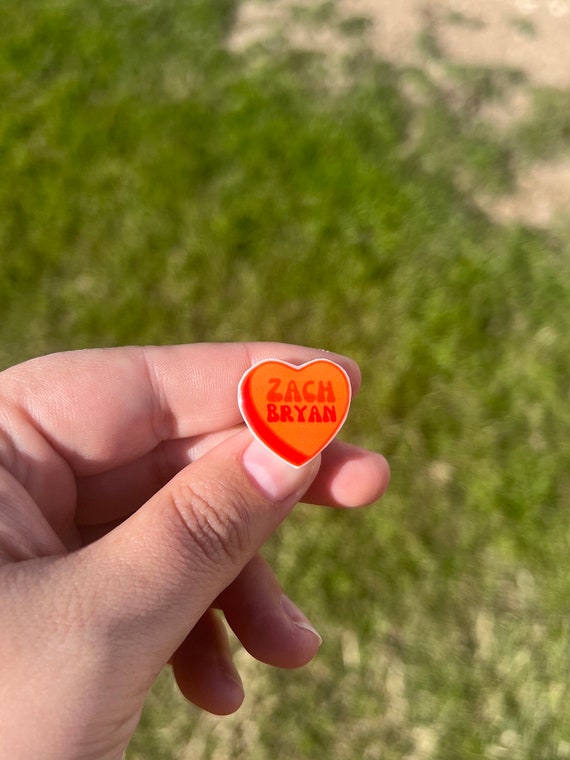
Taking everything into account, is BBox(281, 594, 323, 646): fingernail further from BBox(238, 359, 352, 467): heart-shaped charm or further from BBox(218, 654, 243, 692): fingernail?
BBox(238, 359, 352, 467): heart-shaped charm

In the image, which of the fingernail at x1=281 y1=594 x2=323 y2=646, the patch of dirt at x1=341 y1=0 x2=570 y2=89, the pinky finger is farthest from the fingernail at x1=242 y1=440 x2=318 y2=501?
the patch of dirt at x1=341 y1=0 x2=570 y2=89

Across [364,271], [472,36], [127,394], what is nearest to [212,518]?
[127,394]

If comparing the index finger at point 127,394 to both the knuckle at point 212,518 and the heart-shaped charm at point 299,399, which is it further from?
the knuckle at point 212,518

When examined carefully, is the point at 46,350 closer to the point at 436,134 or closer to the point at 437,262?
the point at 437,262

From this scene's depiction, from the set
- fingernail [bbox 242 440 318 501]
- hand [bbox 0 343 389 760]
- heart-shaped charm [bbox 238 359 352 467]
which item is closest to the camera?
hand [bbox 0 343 389 760]

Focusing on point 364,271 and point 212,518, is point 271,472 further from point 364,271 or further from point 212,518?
point 364,271

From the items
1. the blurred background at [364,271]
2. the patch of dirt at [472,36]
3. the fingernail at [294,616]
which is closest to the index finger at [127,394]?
the fingernail at [294,616]
